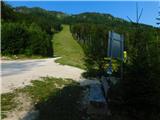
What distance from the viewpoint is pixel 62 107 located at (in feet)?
29.3

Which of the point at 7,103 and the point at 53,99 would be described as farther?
the point at 53,99

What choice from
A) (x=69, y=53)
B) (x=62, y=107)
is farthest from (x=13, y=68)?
(x=69, y=53)

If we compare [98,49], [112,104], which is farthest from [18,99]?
[98,49]

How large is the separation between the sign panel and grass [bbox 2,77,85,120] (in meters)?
1.64

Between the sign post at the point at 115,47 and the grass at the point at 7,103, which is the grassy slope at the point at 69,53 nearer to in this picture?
the sign post at the point at 115,47

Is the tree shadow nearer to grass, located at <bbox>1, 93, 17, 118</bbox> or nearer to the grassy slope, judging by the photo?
grass, located at <bbox>1, 93, 17, 118</bbox>

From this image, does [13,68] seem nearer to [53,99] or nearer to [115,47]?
[53,99]

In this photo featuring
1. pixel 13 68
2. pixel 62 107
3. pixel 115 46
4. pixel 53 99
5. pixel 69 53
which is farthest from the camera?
pixel 69 53

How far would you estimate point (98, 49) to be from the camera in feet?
56.6

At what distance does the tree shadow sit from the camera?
8212 millimetres

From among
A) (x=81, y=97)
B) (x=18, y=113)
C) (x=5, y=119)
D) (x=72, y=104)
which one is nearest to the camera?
(x=5, y=119)

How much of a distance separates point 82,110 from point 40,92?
7.36ft

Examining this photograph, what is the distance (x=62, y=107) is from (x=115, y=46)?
2357 mm

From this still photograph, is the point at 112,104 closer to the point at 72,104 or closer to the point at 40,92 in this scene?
the point at 72,104
